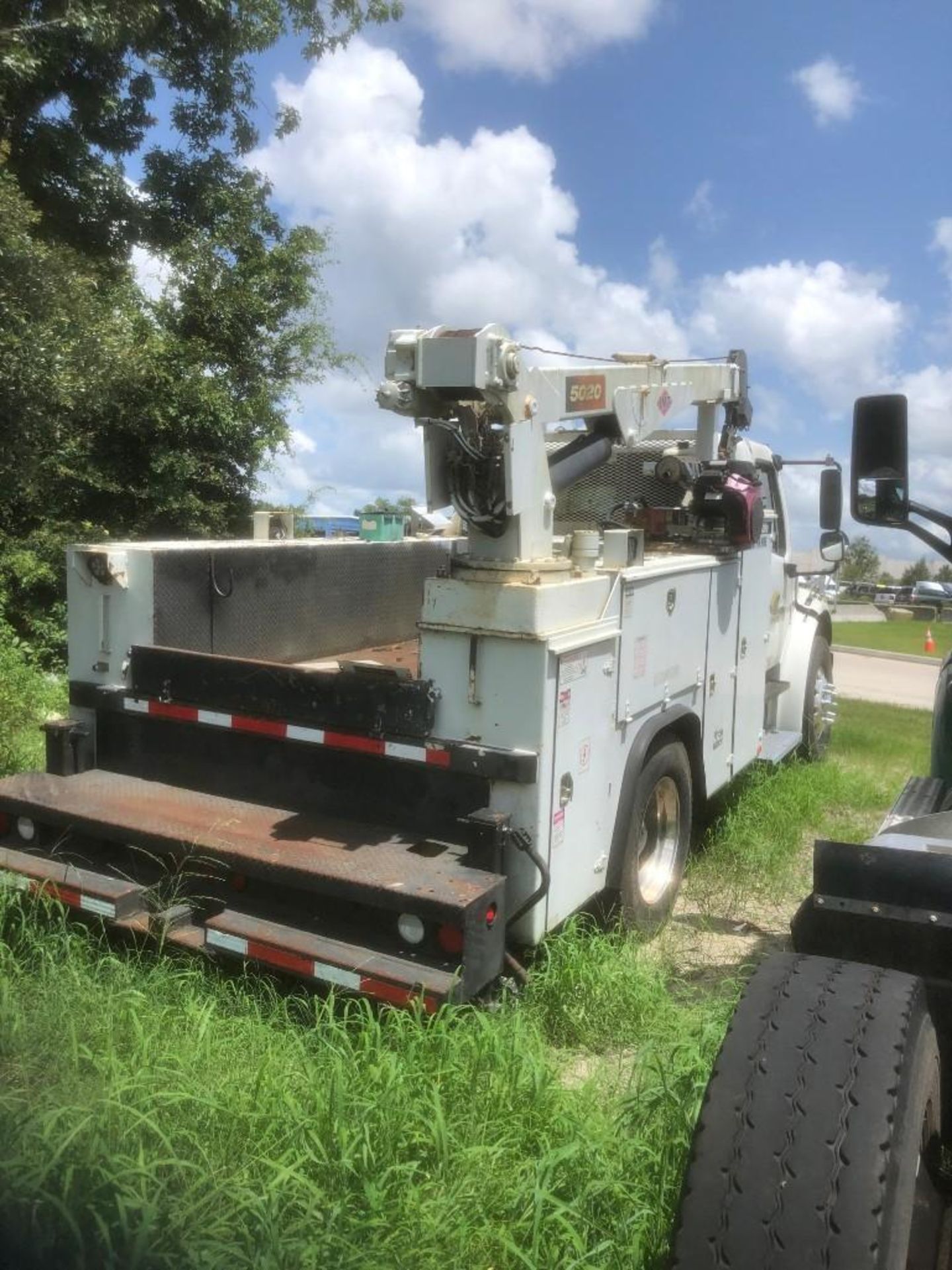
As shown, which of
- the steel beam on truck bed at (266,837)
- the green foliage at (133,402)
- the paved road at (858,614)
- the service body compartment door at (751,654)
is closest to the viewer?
the steel beam on truck bed at (266,837)

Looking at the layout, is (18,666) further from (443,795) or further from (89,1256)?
(89,1256)

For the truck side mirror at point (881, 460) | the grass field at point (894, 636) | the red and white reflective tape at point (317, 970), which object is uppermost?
the truck side mirror at point (881, 460)

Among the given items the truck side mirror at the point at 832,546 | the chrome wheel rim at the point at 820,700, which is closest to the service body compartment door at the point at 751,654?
the truck side mirror at the point at 832,546

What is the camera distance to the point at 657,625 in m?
4.71

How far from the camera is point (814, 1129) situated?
5.96 feet

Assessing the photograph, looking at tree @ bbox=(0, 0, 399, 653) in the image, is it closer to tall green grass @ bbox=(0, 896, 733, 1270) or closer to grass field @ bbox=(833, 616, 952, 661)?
tall green grass @ bbox=(0, 896, 733, 1270)

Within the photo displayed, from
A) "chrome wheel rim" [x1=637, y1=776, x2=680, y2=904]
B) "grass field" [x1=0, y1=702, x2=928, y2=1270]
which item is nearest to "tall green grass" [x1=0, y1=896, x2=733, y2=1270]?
"grass field" [x1=0, y1=702, x2=928, y2=1270]

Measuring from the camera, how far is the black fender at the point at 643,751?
4355mm

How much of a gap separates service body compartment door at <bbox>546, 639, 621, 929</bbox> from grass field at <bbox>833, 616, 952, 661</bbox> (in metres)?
18.0

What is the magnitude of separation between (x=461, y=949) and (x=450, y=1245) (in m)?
0.99

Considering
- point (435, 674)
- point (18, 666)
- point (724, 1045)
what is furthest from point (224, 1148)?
point (18, 666)

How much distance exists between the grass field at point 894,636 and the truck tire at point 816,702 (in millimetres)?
13255

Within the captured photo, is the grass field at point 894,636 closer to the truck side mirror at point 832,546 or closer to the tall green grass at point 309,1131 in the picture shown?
the truck side mirror at point 832,546

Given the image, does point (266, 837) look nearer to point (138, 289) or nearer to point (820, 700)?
point (820, 700)
